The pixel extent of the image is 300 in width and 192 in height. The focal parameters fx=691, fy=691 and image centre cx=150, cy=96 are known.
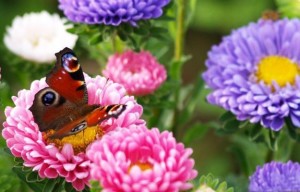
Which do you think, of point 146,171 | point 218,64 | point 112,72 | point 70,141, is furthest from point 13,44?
point 146,171

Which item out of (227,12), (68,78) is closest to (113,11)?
(68,78)

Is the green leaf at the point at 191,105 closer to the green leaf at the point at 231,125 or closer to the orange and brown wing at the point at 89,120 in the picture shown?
the green leaf at the point at 231,125

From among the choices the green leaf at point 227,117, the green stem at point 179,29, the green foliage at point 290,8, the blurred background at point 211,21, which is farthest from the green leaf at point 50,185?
the blurred background at point 211,21

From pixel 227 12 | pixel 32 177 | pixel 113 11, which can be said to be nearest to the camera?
pixel 32 177

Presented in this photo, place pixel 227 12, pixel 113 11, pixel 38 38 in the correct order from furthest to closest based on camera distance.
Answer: pixel 227 12
pixel 38 38
pixel 113 11

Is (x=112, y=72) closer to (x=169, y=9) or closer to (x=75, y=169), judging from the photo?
(x=169, y=9)

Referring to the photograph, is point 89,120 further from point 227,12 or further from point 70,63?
point 227,12

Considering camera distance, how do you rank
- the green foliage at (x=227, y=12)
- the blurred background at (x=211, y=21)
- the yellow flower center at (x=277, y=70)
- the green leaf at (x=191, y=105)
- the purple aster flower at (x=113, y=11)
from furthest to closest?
1. the green foliage at (x=227, y=12)
2. the blurred background at (x=211, y=21)
3. the green leaf at (x=191, y=105)
4. the yellow flower center at (x=277, y=70)
5. the purple aster flower at (x=113, y=11)
